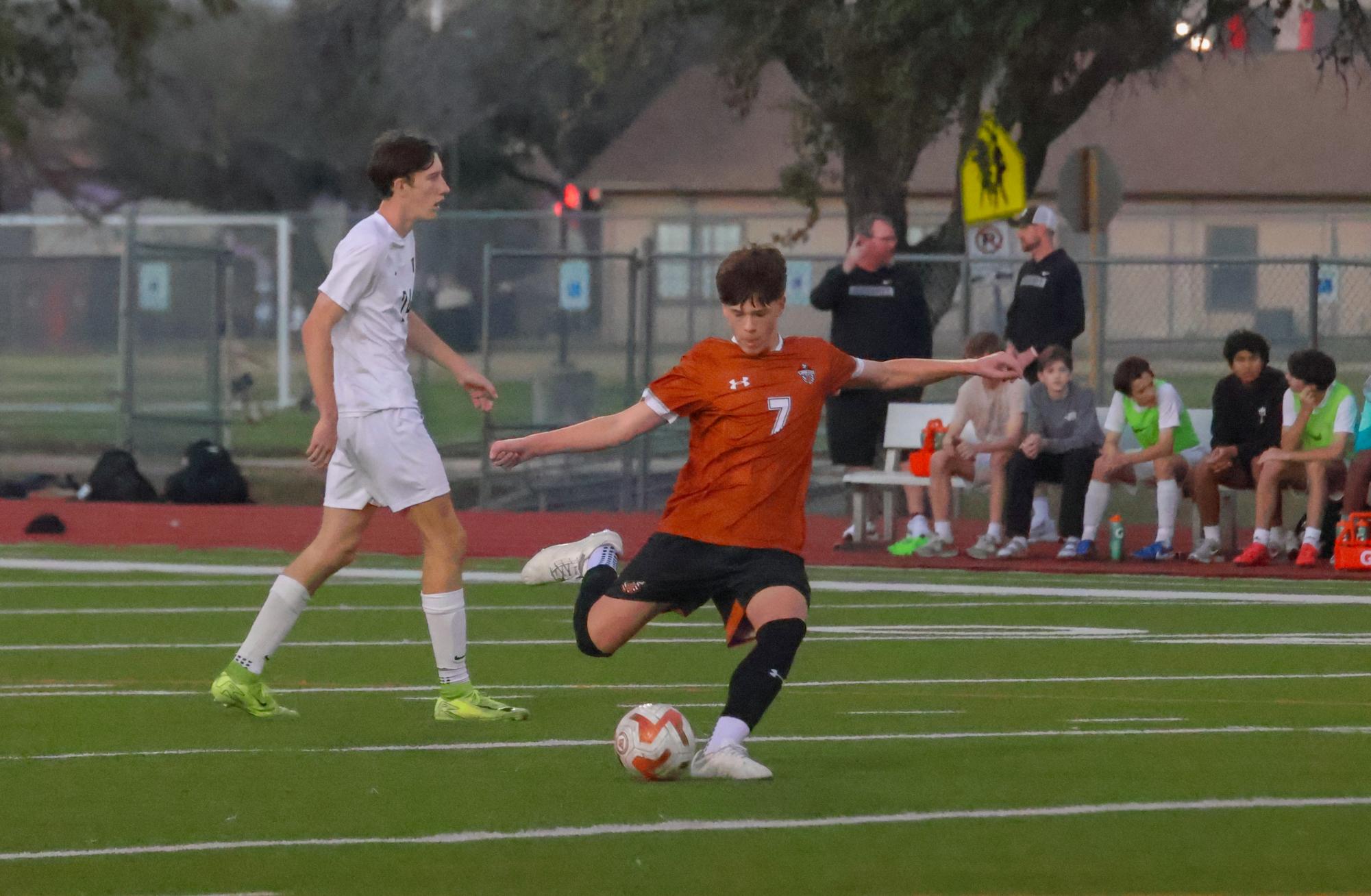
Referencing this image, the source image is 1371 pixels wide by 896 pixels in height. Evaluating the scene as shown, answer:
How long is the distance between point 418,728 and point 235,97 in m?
48.7

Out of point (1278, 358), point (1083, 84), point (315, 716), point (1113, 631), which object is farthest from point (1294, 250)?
point (315, 716)

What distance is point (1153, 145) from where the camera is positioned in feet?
188

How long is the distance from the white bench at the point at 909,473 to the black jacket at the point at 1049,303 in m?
0.67

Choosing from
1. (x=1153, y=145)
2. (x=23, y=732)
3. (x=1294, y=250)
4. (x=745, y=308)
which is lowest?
(x=23, y=732)

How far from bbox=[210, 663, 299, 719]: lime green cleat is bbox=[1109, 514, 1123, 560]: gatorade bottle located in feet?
26.1

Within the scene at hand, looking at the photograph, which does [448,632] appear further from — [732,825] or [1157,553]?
[1157,553]

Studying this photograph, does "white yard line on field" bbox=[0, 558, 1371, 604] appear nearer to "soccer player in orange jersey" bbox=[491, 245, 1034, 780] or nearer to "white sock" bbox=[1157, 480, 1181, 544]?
"white sock" bbox=[1157, 480, 1181, 544]

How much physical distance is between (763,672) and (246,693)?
2.37 meters

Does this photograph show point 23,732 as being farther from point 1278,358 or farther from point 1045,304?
point 1278,358

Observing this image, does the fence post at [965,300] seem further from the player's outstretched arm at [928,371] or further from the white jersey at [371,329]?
the player's outstretched arm at [928,371]

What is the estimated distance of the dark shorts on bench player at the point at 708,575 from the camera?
24.0 ft

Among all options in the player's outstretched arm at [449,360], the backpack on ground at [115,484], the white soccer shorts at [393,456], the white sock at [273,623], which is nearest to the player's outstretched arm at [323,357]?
the white soccer shorts at [393,456]

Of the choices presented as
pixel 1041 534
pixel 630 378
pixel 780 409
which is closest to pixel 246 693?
pixel 780 409

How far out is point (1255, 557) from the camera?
14.8m
